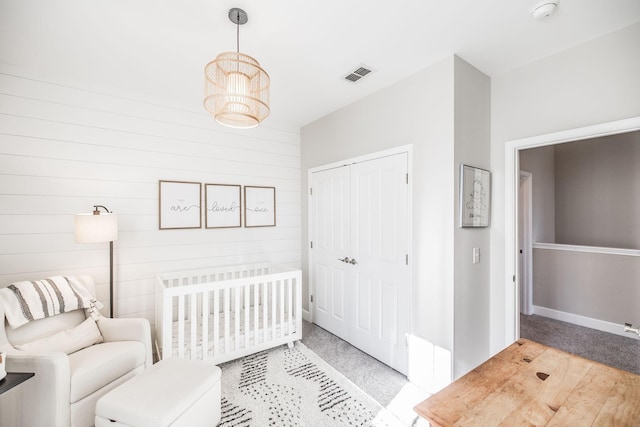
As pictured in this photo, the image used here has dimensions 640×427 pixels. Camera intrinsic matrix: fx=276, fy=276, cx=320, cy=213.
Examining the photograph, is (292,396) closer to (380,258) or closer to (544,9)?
(380,258)

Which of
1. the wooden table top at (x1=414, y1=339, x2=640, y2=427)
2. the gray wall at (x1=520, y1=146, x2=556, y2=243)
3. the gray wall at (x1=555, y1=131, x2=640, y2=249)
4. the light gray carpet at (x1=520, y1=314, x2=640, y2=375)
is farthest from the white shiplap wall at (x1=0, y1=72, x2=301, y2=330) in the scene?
the gray wall at (x1=555, y1=131, x2=640, y2=249)

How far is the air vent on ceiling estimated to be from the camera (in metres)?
2.33

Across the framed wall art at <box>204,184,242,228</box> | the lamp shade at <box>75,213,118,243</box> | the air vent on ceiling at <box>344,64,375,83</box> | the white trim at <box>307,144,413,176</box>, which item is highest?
the air vent on ceiling at <box>344,64,375,83</box>

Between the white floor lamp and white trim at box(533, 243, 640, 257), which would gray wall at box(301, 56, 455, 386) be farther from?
white trim at box(533, 243, 640, 257)

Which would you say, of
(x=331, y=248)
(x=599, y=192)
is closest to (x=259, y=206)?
(x=331, y=248)

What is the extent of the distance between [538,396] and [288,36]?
93.2 inches

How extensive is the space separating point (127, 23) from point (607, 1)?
2.91 meters

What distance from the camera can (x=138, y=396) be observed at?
5.09 ft

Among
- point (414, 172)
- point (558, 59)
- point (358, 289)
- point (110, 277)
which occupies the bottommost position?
point (358, 289)

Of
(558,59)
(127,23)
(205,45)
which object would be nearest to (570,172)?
(558,59)

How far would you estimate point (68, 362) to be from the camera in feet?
5.36

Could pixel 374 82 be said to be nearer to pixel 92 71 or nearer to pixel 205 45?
pixel 205 45

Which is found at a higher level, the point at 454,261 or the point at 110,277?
the point at 454,261

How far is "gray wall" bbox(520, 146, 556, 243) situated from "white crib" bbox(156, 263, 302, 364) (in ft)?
11.6
